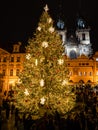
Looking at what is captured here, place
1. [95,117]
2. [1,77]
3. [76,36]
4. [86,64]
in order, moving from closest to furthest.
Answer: [95,117] → [1,77] → [86,64] → [76,36]

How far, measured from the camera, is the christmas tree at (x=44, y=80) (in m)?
25.2

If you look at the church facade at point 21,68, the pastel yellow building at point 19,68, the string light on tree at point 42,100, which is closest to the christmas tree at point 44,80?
the string light on tree at point 42,100

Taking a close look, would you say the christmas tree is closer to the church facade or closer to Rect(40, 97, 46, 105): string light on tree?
Rect(40, 97, 46, 105): string light on tree

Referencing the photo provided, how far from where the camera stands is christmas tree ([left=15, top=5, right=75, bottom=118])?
25156 millimetres

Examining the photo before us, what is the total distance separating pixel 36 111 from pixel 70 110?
3.50 m

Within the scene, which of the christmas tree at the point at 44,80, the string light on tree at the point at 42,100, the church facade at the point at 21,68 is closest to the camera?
the string light on tree at the point at 42,100

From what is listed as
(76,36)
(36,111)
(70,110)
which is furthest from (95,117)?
(76,36)

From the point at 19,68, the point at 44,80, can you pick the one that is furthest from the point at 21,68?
the point at 44,80

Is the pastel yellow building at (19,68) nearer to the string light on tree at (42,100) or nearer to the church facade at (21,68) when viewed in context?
the church facade at (21,68)

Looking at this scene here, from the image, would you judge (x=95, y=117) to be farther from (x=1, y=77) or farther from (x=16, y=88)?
(x=1, y=77)

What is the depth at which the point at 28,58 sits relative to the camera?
2709 centimetres

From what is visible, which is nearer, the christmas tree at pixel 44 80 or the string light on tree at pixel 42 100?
the string light on tree at pixel 42 100

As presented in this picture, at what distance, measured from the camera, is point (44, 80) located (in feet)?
84.9

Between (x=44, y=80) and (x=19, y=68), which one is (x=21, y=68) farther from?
(x=44, y=80)
